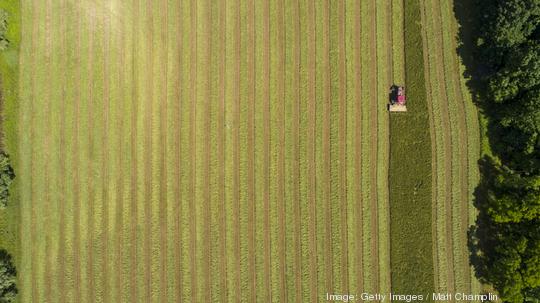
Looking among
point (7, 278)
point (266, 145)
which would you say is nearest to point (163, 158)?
point (266, 145)

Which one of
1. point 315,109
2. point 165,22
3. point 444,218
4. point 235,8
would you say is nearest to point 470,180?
point 444,218

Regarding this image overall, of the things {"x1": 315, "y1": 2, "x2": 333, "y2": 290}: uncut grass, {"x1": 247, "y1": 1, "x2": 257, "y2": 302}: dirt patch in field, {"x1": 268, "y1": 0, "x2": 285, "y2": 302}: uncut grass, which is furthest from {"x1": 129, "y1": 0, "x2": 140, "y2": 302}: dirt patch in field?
{"x1": 315, "y1": 2, "x2": 333, "y2": 290}: uncut grass

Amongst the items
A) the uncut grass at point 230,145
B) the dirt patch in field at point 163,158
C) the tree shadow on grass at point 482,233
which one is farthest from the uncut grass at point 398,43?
the dirt patch in field at point 163,158

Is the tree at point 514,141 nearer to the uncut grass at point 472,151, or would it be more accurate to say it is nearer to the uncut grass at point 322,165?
the uncut grass at point 472,151

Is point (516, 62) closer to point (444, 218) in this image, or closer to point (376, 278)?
point (444, 218)

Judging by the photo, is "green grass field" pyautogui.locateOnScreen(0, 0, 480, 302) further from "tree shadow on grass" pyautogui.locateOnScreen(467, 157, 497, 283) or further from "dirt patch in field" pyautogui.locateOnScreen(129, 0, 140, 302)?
"tree shadow on grass" pyautogui.locateOnScreen(467, 157, 497, 283)
